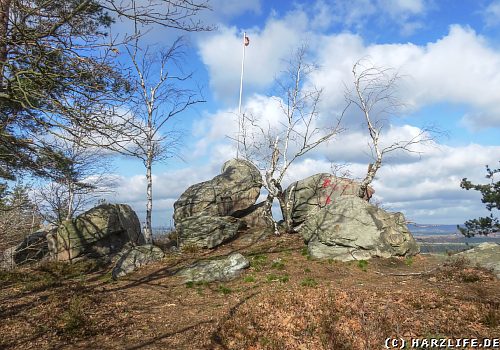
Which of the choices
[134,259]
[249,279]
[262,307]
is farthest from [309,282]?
[134,259]

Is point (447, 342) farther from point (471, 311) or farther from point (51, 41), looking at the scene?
point (51, 41)

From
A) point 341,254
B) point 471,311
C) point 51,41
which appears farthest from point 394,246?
point 51,41

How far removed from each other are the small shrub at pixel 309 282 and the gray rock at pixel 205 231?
574 cm

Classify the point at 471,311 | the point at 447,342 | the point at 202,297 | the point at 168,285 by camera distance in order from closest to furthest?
the point at 447,342 → the point at 471,311 → the point at 202,297 → the point at 168,285

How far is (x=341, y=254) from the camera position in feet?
46.7

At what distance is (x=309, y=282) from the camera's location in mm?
11469

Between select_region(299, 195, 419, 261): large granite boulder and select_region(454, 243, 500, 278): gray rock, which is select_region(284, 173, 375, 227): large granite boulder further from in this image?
select_region(454, 243, 500, 278): gray rock

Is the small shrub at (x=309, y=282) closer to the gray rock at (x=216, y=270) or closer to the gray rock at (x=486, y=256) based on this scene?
the gray rock at (x=216, y=270)

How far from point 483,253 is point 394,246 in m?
2.80

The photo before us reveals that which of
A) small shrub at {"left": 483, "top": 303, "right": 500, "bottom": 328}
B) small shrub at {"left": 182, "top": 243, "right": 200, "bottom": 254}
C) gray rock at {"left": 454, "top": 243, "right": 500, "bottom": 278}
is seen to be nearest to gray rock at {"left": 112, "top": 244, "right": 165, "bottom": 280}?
small shrub at {"left": 182, "top": 243, "right": 200, "bottom": 254}

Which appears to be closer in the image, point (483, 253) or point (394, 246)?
point (483, 253)

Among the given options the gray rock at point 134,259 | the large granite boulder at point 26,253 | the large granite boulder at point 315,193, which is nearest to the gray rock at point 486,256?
the large granite boulder at point 315,193

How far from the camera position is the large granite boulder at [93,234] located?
55.1ft

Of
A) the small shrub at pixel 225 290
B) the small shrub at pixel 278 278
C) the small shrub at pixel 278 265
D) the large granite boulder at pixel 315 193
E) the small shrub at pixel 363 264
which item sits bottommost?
the small shrub at pixel 225 290
